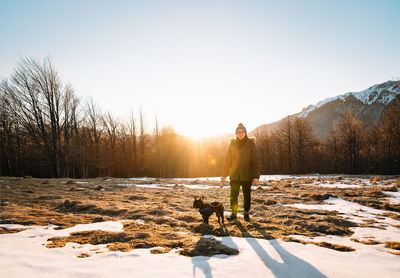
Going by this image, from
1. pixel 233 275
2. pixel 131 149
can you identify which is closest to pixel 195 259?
pixel 233 275

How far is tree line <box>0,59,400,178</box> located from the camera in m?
21.6

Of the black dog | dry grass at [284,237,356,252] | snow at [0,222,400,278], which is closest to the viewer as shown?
snow at [0,222,400,278]

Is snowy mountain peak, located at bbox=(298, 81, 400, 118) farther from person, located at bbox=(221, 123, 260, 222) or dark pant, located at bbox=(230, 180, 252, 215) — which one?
dark pant, located at bbox=(230, 180, 252, 215)

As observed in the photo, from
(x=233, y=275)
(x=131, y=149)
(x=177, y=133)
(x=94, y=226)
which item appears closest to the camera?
(x=233, y=275)

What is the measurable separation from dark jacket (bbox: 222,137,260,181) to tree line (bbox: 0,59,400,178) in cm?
2484

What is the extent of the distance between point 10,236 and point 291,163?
3488 cm

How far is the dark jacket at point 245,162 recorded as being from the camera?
4461 mm

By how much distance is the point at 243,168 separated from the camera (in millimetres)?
4480

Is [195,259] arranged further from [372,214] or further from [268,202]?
[372,214]

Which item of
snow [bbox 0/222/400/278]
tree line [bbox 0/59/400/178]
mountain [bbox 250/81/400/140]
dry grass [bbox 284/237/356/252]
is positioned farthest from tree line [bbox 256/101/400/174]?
mountain [bbox 250/81/400/140]

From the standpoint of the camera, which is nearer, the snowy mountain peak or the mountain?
the mountain

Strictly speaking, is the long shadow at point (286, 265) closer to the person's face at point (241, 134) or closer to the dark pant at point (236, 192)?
the dark pant at point (236, 192)

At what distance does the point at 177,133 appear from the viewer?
1615 inches

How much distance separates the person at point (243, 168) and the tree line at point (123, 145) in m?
24.8
